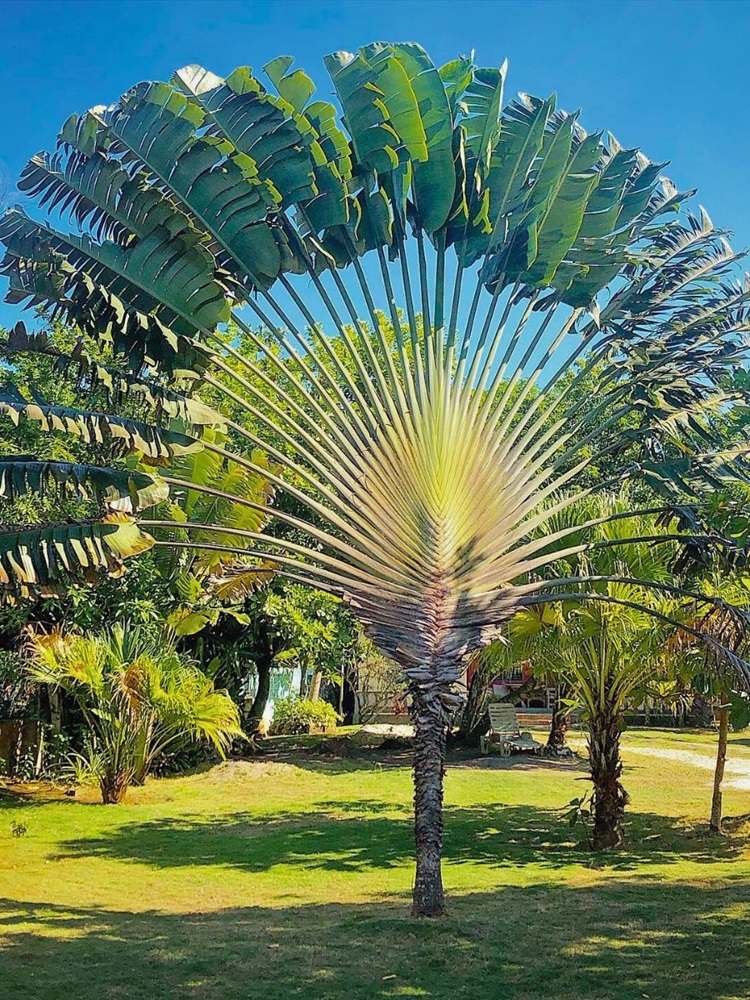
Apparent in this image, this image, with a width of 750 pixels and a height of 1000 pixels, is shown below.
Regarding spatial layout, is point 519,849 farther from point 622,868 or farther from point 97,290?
point 97,290

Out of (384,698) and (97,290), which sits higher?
(97,290)

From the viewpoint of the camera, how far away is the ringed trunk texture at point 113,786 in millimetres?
12977

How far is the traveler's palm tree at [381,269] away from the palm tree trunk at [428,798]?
0.06 feet

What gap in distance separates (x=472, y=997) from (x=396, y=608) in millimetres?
2723

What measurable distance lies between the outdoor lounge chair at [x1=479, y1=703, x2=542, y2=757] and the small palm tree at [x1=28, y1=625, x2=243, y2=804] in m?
7.21

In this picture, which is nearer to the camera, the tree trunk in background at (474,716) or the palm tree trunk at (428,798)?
the palm tree trunk at (428,798)

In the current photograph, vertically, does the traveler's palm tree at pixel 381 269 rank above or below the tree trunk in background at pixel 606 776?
above

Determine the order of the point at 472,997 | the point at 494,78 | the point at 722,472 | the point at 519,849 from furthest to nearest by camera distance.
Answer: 1. the point at 519,849
2. the point at 722,472
3. the point at 494,78
4. the point at 472,997

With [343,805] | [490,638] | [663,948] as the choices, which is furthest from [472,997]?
[343,805]

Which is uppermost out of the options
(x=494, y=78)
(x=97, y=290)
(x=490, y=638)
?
(x=494, y=78)

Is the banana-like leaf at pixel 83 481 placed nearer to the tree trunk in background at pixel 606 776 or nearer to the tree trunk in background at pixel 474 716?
the tree trunk in background at pixel 606 776

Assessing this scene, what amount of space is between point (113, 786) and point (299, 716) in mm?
11146

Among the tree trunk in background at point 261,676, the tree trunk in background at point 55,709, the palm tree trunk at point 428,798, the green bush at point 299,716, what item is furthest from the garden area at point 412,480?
the green bush at point 299,716

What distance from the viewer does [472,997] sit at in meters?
5.20
